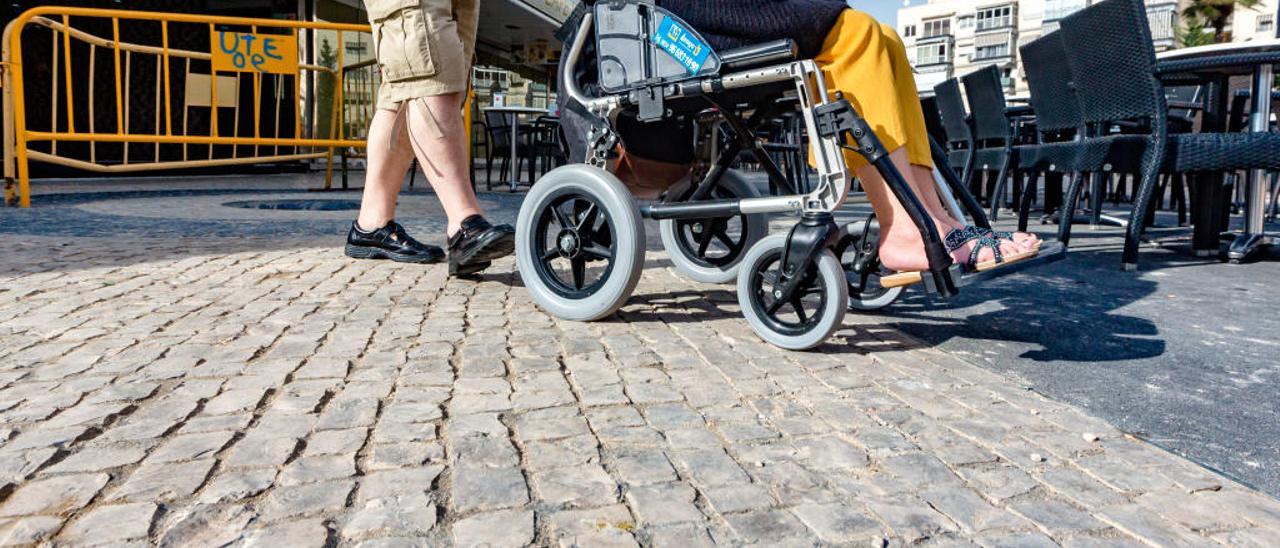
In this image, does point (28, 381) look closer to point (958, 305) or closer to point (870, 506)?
point (870, 506)

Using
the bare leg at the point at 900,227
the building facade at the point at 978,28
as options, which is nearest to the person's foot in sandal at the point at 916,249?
the bare leg at the point at 900,227

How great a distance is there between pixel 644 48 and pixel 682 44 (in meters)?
0.16

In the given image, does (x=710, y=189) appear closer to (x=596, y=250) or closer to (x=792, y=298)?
(x=596, y=250)

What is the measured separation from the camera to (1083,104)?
441 centimetres

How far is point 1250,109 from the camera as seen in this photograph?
4348 mm

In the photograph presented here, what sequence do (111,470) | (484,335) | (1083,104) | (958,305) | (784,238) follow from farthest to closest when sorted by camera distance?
(1083,104)
(958,305)
(484,335)
(784,238)
(111,470)

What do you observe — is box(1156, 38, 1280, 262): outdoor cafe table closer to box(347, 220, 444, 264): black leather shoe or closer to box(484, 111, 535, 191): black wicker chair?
box(347, 220, 444, 264): black leather shoe

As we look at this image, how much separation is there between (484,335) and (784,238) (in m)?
0.88

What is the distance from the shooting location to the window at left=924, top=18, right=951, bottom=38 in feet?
228

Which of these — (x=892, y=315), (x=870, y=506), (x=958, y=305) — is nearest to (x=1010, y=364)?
(x=892, y=315)

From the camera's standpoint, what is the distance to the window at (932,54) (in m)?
65.9

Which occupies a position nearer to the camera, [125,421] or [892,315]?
[125,421]

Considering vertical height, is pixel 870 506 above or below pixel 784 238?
below

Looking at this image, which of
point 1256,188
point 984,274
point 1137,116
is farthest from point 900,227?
point 1256,188
